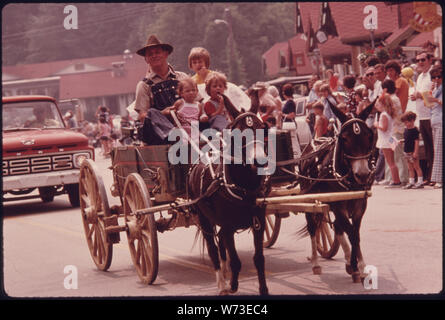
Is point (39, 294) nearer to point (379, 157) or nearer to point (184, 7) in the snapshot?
point (184, 7)

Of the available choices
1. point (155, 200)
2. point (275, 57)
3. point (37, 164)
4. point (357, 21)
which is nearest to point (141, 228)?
point (155, 200)

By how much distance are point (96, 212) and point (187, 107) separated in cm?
194

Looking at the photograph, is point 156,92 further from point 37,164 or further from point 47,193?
point 47,193

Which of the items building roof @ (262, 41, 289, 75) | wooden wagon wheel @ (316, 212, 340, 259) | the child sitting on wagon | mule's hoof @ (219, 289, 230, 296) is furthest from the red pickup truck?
building roof @ (262, 41, 289, 75)

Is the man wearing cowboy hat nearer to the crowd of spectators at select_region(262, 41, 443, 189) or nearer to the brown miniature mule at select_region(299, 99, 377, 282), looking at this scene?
the brown miniature mule at select_region(299, 99, 377, 282)

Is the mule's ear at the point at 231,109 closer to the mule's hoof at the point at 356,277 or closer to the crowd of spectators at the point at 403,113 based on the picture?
the mule's hoof at the point at 356,277

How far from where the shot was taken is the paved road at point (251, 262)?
7679mm

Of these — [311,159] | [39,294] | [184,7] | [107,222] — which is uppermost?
[184,7]

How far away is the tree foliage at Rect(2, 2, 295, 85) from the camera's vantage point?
10.3 meters

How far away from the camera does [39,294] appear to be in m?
8.27

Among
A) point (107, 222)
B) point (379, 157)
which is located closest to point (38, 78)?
point (379, 157)

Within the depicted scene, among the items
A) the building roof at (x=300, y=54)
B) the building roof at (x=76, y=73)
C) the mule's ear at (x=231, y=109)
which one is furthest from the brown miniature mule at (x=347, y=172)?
the building roof at (x=76, y=73)

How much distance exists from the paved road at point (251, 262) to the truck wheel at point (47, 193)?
3699 millimetres
